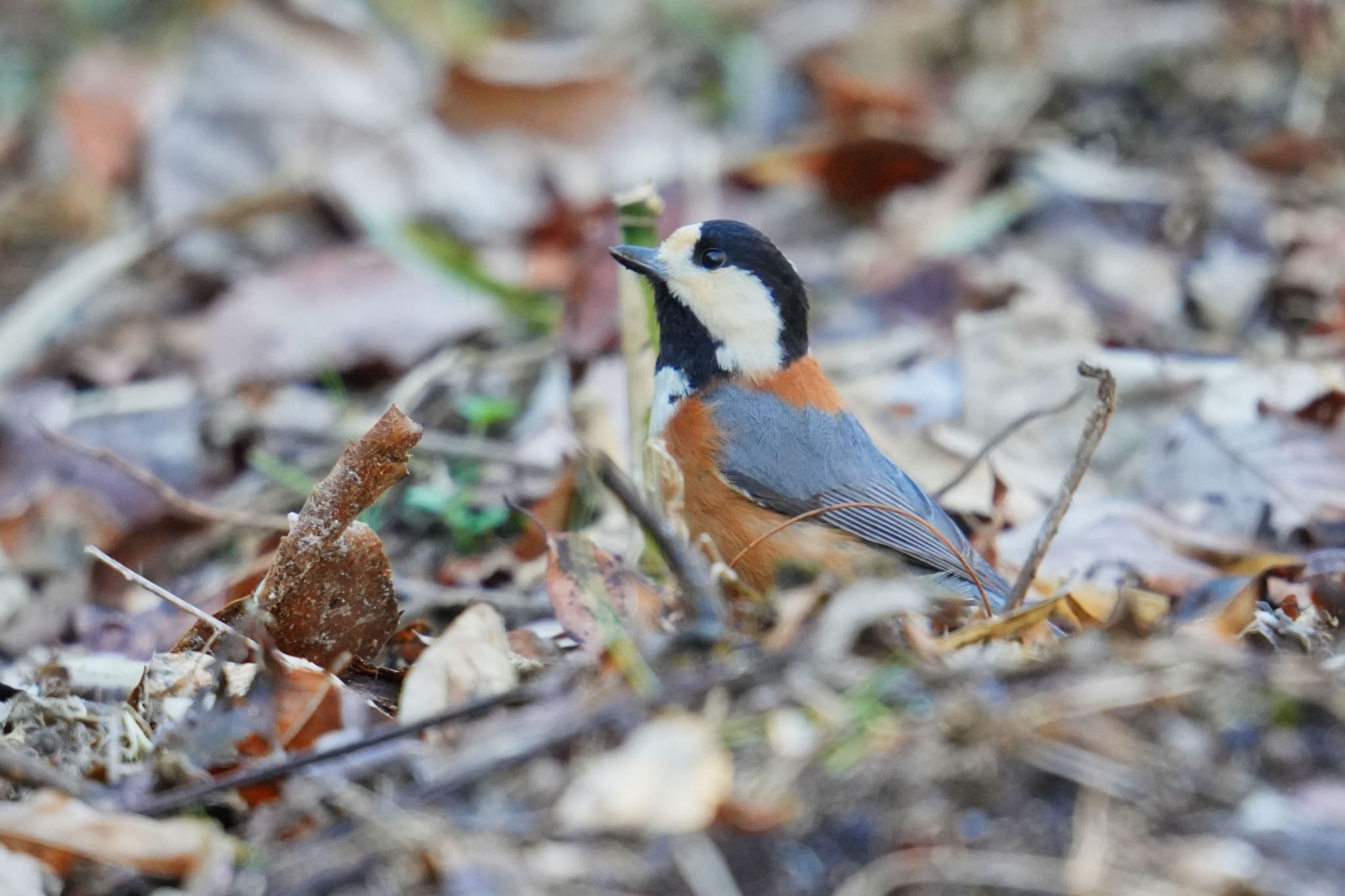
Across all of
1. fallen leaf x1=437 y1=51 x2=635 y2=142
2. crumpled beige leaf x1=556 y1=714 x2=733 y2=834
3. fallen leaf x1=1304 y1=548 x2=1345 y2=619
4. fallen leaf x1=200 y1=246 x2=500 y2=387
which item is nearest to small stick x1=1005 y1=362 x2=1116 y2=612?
fallen leaf x1=1304 y1=548 x2=1345 y2=619

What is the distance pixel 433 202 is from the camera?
7316 mm

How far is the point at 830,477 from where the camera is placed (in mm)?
4191

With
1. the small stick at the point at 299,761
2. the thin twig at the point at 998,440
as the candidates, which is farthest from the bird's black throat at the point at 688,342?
the small stick at the point at 299,761

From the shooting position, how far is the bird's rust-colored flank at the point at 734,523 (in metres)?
3.92

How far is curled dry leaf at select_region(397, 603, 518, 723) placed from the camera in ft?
9.01

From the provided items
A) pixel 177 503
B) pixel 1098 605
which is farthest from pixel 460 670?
pixel 177 503

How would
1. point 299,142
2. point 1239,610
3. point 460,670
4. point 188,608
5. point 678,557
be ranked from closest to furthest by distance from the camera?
point 678,557, point 460,670, point 188,608, point 1239,610, point 299,142

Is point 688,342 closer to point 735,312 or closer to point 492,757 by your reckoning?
point 735,312

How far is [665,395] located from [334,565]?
1.44 m

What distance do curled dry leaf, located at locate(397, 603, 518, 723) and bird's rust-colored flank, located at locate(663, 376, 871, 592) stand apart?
107 centimetres

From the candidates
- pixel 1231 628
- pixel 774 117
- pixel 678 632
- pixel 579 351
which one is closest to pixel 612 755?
pixel 678 632

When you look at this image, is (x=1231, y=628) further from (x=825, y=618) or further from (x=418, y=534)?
(x=418, y=534)

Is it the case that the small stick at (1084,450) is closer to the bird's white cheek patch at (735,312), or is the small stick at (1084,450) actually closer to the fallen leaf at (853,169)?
the bird's white cheek patch at (735,312)

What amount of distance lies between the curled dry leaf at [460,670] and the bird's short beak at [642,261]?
5.20 ft
